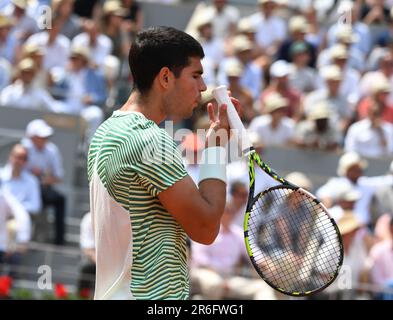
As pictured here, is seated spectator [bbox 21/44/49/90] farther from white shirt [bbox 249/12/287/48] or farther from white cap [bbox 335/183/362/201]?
white cap [bbox 335/183/362/201]

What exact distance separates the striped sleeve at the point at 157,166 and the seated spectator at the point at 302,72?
7.91 metres

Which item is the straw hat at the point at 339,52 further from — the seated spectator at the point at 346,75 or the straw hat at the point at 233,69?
the straw hat at the point at 233,69

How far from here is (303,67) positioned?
11961mm

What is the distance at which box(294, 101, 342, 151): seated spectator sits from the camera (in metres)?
10.7

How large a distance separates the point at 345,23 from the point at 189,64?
875 centimetres

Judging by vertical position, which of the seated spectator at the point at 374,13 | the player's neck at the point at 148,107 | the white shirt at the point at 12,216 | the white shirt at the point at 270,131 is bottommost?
the player's neck at the point at 148,107

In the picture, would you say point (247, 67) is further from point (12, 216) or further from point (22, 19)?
point (12, 216)

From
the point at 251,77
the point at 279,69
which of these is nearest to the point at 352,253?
the point at 279,69

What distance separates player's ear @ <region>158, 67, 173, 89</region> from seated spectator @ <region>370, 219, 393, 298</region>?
5.58m

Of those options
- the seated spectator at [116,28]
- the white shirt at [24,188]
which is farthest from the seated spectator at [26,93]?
the seated spectator at [116,28]

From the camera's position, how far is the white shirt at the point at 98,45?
11.9 meters

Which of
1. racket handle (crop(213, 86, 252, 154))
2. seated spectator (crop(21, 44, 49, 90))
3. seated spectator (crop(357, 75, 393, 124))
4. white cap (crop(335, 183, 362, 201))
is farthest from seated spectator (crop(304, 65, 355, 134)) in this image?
racket handle (crop(213, 86, 252, 154))
